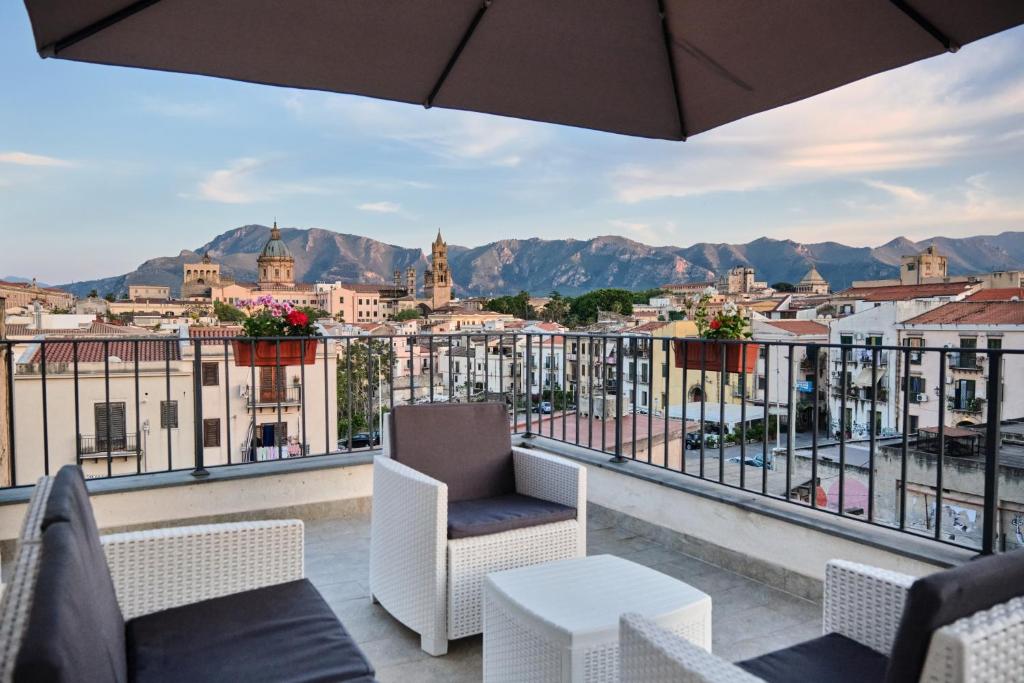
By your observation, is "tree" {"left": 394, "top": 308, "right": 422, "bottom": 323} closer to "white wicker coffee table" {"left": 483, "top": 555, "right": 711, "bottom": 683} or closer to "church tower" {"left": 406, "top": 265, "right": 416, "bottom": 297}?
"church tower" {"left": 406, "top": 265, "right": 416, "bottom": 297}

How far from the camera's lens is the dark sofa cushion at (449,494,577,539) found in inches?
98.1

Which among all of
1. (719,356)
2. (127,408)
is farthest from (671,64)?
(127,408)

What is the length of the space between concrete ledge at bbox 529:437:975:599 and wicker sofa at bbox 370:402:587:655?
82 cm

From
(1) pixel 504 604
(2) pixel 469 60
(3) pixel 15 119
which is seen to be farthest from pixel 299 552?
(3) pixel 15 119

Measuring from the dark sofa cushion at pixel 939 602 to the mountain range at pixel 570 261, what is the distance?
33.5 m

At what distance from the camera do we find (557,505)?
2.78 meters

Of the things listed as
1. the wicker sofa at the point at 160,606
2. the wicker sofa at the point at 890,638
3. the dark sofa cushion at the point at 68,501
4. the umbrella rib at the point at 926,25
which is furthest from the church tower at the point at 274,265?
the wicker sofa at the point at 890,638

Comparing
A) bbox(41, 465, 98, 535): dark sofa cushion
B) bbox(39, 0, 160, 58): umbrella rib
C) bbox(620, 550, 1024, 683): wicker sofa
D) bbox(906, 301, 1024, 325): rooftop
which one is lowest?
bbox(620, 550, 1024, 683): wicker sofa

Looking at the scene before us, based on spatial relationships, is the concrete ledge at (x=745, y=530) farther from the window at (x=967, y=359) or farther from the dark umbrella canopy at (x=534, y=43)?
the dark umbrella canopy at (x=534, y=43)

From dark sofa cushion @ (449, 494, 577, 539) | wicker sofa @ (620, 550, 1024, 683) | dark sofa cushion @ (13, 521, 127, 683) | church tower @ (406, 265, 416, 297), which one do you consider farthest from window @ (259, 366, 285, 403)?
church tower @ (406, 265, 416, 297)

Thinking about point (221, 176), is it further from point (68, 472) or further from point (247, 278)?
point (68, 472)

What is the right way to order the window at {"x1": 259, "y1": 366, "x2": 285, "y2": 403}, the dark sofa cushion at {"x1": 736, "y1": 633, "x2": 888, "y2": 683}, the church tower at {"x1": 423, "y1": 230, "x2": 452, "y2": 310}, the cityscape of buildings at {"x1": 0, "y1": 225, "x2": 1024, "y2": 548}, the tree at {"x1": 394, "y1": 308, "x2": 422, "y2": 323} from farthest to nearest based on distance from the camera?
the church tower at {"x1": 423, "y1": 230, "x2": 452, "y2": 310}, the tree at {"x1": 394, "y1": 308, "x2": 422, "y2": 323}, the window at {"x1": 259, "y1": 366, "x2": 285, "y2": 403}, the cityscape of buildings at {"x1": 0, "y1": 225, "x2": 1024, "y2": 548}, the dark sofa cushion at {"x1": 736, "y1": 633, "x2": 888, "y2": 683}

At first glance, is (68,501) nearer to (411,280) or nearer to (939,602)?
(939,602)

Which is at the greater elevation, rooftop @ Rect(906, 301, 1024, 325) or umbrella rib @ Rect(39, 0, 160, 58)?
umbrella rib @ Rect(39, 0, 160, 58)
